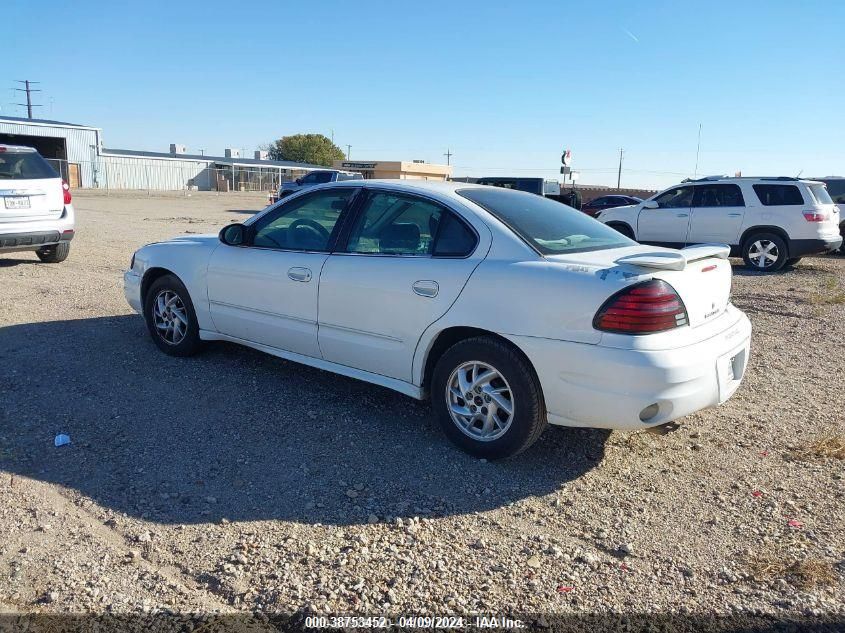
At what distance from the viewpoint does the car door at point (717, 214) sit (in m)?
13.3

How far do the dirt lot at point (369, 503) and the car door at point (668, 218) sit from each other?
860cm

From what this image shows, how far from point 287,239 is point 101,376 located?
1.81 metres

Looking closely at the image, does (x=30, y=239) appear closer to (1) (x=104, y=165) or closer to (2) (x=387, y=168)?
(2) (x=387, y=168)

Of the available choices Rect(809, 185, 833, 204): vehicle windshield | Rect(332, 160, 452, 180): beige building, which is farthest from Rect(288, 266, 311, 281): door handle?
Rect(332, 160, 452, 180): beige building

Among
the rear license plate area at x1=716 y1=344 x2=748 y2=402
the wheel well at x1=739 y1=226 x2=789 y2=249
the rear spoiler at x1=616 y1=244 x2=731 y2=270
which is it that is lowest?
the rear license plate area at x1=716 y1=344 x2=748 y2=402

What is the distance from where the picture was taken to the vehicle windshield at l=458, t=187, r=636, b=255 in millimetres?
4176

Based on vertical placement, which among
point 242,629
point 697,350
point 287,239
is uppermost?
point 287,239

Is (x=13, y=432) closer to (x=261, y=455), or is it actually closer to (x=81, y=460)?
(x=81, y=460)

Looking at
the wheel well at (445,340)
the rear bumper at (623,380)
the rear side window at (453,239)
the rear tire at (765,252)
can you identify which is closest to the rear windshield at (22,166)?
the rear side window at (453,239)

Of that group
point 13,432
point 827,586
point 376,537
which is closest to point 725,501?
point 827,586

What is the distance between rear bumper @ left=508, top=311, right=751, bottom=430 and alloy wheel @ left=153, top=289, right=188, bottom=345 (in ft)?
10.5

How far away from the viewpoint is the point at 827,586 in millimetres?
2963

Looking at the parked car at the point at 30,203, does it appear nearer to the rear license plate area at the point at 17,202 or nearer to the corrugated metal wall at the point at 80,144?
the rear license plate area at the point at 17,202

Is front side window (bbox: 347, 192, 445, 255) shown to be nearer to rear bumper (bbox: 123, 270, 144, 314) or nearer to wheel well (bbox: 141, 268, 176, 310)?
wheel well (bbox: 141, 268, 176, 310)
